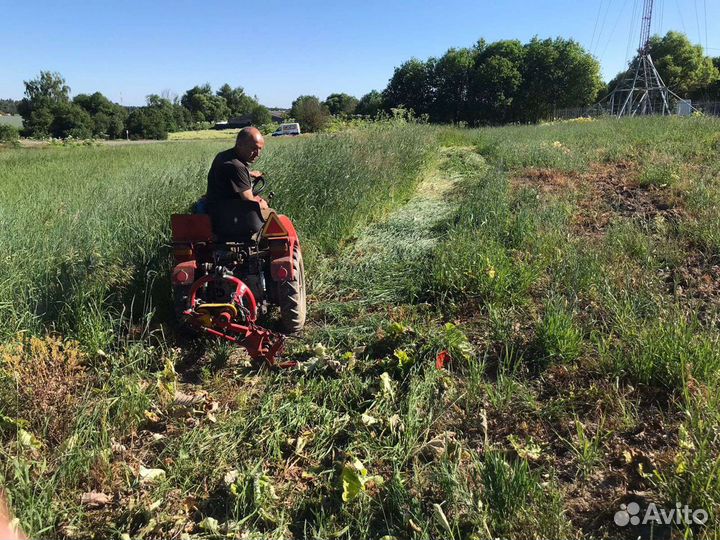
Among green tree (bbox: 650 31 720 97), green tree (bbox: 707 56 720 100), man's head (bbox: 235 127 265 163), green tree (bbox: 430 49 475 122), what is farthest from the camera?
green tree (bbox: 430 49 475 122)

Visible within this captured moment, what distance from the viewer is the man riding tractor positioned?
331 cm

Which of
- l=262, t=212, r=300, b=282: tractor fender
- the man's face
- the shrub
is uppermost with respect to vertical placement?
the shrub

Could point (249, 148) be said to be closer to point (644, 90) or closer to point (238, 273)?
point (238, 273)

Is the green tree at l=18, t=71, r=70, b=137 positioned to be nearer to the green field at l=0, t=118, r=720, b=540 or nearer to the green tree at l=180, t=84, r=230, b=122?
the green tree at l=180, t=84, r=230, b=122

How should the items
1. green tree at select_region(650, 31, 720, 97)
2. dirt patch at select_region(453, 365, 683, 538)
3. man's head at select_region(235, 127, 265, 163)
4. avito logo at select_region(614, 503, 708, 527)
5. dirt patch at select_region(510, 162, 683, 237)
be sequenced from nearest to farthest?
avito logo at select_region(614, 503, 708, 527) < dirt patch at select_region(453, 365, 683, 538) < man's head at select_region(235, 127, 265, 163) < dirt patch at select_region(510, 162, 683, 237) < green tree at select_region(650, 31, 720, 97)

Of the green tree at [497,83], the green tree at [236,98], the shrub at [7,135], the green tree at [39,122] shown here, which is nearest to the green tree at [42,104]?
the green tree at [39,122]

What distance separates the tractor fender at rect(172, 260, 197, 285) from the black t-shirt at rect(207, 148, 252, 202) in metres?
0.62

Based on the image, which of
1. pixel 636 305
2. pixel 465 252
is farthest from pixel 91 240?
pixel 636 305

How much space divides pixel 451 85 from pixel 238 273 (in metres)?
56.3

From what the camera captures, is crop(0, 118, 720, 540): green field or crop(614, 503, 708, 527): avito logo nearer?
crop(614, 503, 708, 527): avito logo

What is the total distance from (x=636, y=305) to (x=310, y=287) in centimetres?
289

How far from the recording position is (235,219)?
11.7ft

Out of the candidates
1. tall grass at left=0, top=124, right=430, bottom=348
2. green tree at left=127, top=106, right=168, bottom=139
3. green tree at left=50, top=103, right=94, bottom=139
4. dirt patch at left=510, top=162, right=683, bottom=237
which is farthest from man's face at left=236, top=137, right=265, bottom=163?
green tree at left=127, top=106, right=168, bottom=139

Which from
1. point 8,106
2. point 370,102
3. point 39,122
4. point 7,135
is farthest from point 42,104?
point 8,106
